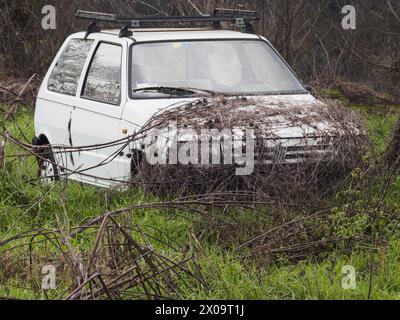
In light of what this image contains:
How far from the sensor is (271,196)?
330 inches

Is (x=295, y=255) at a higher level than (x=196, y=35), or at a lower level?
lower

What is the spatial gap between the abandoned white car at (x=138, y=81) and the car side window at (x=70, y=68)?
0.02 meters

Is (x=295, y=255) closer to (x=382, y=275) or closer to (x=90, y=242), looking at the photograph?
(x=382, y=275)

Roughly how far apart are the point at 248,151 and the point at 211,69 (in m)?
1.84

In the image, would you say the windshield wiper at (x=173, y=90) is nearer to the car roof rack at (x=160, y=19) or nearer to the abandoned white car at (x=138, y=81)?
the abandoned white car at (x=138, y=81)

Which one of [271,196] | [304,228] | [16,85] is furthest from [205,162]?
[16,85]

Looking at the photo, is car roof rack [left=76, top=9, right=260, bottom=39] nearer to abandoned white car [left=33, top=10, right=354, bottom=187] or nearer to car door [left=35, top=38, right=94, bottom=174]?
abandoned white car [left=33, top=10, right=354, bottom=187]

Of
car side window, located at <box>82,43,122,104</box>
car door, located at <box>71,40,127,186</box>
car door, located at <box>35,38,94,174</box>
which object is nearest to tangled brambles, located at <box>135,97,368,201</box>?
car door, located at <box>71,40,127,186</box>

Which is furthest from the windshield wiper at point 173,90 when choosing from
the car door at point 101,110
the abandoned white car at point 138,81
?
the car door at point 101,110

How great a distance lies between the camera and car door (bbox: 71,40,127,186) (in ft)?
32.0

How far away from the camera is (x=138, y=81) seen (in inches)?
390

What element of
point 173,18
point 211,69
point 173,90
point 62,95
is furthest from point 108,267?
point 62,95
